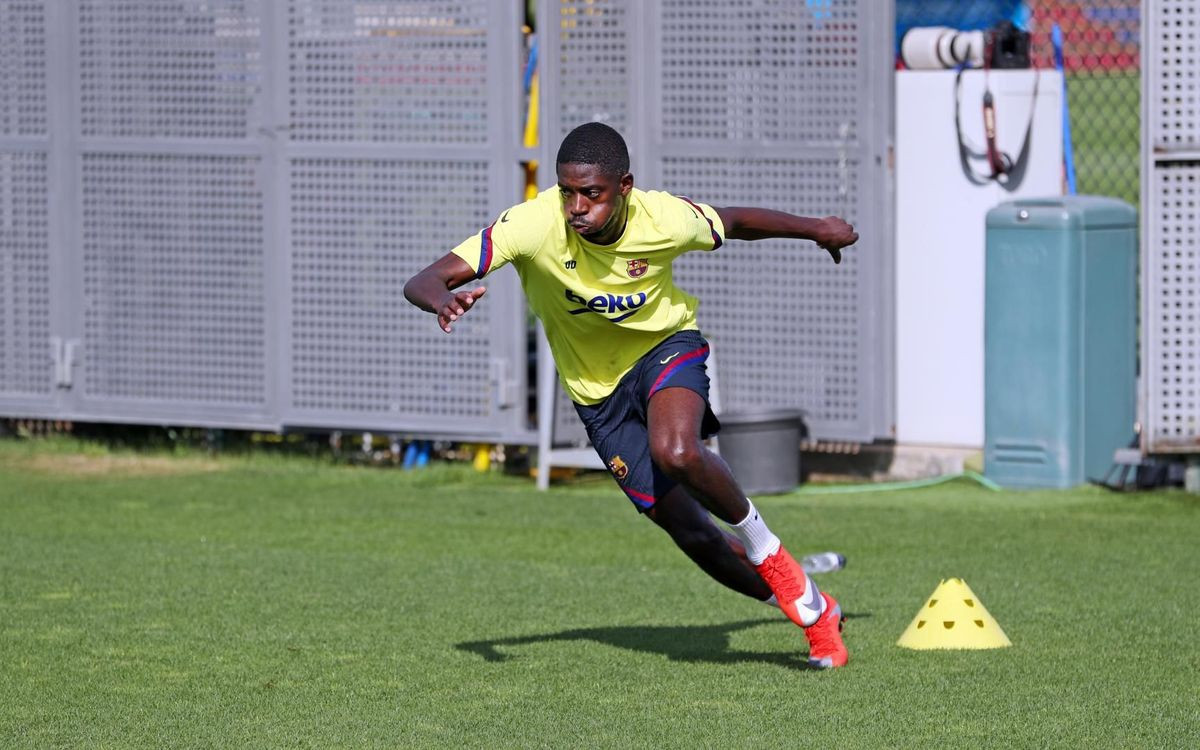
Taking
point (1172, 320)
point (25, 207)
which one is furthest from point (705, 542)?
point (25, 207)

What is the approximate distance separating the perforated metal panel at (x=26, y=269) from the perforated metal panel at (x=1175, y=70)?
23.4 ft

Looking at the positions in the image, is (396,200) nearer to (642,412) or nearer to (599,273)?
(642,412)

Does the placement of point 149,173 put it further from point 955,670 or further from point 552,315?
point 955,670

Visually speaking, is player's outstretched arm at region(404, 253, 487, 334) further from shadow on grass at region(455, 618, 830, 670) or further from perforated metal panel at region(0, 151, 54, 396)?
perforated metal panel at region(0, 151, 54, 396)

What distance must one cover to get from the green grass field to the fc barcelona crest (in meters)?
0.68

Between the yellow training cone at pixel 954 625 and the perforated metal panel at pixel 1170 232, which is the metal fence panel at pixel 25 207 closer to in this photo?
the perforated metal panel at pixel 1170 232

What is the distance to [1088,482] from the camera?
11305 millimetres

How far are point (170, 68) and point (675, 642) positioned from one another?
6.81m

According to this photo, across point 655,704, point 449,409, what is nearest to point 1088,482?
point 449,409

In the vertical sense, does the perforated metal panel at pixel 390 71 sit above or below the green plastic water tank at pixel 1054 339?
above

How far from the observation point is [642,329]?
6859mm

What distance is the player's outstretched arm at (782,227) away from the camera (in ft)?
22.6

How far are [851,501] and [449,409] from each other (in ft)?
8.82

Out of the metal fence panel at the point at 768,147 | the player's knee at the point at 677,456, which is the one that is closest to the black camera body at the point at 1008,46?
the metal fence panel at the point at 768,147
